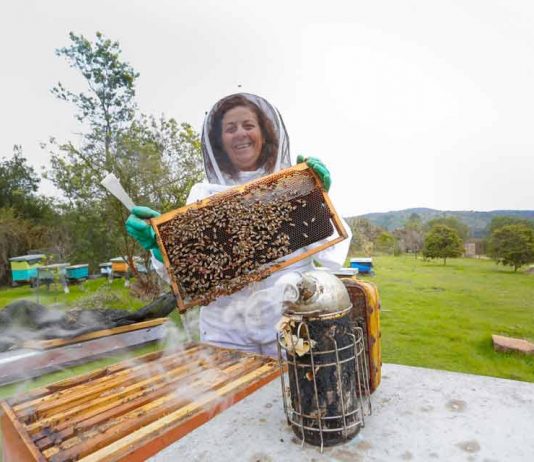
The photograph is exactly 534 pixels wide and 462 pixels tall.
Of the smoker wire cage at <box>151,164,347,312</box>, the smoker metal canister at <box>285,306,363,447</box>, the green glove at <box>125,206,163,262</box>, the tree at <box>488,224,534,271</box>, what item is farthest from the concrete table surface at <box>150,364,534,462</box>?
the tree at <box>488,224,534,271</box>

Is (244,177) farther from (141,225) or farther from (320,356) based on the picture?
(320,356)

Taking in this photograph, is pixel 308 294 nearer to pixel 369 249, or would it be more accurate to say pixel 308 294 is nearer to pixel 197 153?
pixel 197 153

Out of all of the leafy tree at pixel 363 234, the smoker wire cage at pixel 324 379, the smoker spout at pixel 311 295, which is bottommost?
the leafy tree at pixel 363 234

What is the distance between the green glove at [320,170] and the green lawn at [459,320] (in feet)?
11.7

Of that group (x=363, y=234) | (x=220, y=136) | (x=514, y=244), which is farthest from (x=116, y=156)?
(x=363, y=234)

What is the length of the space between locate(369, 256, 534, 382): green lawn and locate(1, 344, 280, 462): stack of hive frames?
4024mm

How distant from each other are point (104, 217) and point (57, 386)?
862 centimetres

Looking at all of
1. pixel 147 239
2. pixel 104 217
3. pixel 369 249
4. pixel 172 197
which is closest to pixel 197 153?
pixel 172 197

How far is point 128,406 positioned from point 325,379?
88cm

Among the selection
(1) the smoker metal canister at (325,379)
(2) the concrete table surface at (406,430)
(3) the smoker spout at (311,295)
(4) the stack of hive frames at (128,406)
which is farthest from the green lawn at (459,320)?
(3) the smoker spout at (311,295)

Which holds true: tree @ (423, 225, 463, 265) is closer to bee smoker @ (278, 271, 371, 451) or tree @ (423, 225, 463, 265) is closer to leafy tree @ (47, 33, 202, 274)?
leafy tree @ (47, 33, 202, 274)

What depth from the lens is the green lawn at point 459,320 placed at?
5113 millimetres

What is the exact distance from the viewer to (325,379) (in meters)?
1.37

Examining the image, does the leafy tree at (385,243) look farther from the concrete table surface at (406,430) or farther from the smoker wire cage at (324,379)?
the smoker wire cage at (324,379)
